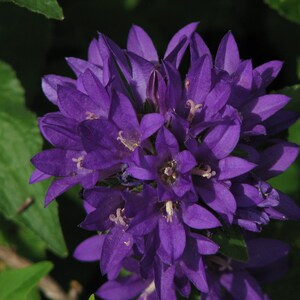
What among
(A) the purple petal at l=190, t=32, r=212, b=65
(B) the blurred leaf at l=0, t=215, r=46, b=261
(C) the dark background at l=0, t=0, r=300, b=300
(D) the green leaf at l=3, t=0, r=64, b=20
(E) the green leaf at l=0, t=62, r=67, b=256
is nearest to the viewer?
(A) the purple petal at l=190, t=32, r=212, b=65

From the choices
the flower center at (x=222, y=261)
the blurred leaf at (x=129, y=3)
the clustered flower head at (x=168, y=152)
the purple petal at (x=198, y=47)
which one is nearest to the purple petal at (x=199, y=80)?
the clustered flower head at (x=168, y=152)

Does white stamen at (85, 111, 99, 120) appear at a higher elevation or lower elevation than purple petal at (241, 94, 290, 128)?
higher

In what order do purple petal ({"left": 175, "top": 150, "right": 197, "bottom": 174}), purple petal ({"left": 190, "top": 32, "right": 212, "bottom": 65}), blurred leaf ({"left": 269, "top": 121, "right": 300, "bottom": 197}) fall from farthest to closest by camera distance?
blurred leaf ({"left": 269, "top": 121, "right": 300, "bottom": 197}), purple petal ({"left": 190, "top": 32, "right": 212, "bottom": 65}), purple petal ({"left": 175, "top": 150, "right": 197, "bottom": 174})

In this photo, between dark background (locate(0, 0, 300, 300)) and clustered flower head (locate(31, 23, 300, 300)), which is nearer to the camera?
clustered flower head (locate(31, 23, 300, 300))

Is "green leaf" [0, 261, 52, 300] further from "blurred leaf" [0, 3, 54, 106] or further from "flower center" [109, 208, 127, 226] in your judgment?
"blurred leaf" [0, 3, 54, 106]

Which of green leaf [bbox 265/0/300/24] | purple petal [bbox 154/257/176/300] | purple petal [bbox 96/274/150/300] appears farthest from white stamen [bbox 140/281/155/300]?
green leaf [bbox 265/0/300/24]

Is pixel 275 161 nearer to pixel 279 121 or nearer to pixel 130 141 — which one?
pixel 279 121
